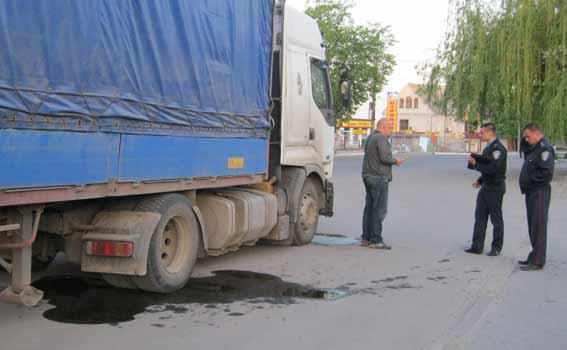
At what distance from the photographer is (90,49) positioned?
5.34 m

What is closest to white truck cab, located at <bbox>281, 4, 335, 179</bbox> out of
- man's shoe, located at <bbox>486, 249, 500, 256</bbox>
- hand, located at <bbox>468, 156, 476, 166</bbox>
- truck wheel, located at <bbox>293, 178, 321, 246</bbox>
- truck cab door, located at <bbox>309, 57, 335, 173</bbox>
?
truck cab door, located at <bbox>309, 57, 335, 173</bbox>

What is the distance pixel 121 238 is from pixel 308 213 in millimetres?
4349

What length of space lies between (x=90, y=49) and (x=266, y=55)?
10.9 ft

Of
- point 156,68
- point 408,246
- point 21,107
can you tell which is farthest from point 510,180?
point 21,107

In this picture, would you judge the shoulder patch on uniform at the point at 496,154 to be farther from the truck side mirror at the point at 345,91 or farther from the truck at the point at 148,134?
the truck at the point at 148,134

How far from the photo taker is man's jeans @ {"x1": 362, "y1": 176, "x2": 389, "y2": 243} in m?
9.34

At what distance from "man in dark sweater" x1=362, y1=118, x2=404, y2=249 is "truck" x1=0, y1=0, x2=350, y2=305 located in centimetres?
90

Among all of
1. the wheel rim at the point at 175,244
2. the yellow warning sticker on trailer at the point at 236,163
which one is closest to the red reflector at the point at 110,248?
the wheel rim at the point at 175,244

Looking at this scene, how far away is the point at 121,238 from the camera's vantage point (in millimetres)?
5777

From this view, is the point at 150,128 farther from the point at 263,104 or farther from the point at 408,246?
the point at 408,246

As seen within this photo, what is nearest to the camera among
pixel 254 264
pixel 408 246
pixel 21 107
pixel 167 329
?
pixel 21 107

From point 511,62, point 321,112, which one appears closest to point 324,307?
point 321,112

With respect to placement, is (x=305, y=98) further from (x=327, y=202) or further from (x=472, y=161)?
(x=472, y=161)

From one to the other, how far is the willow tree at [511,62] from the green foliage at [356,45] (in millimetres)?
21851
